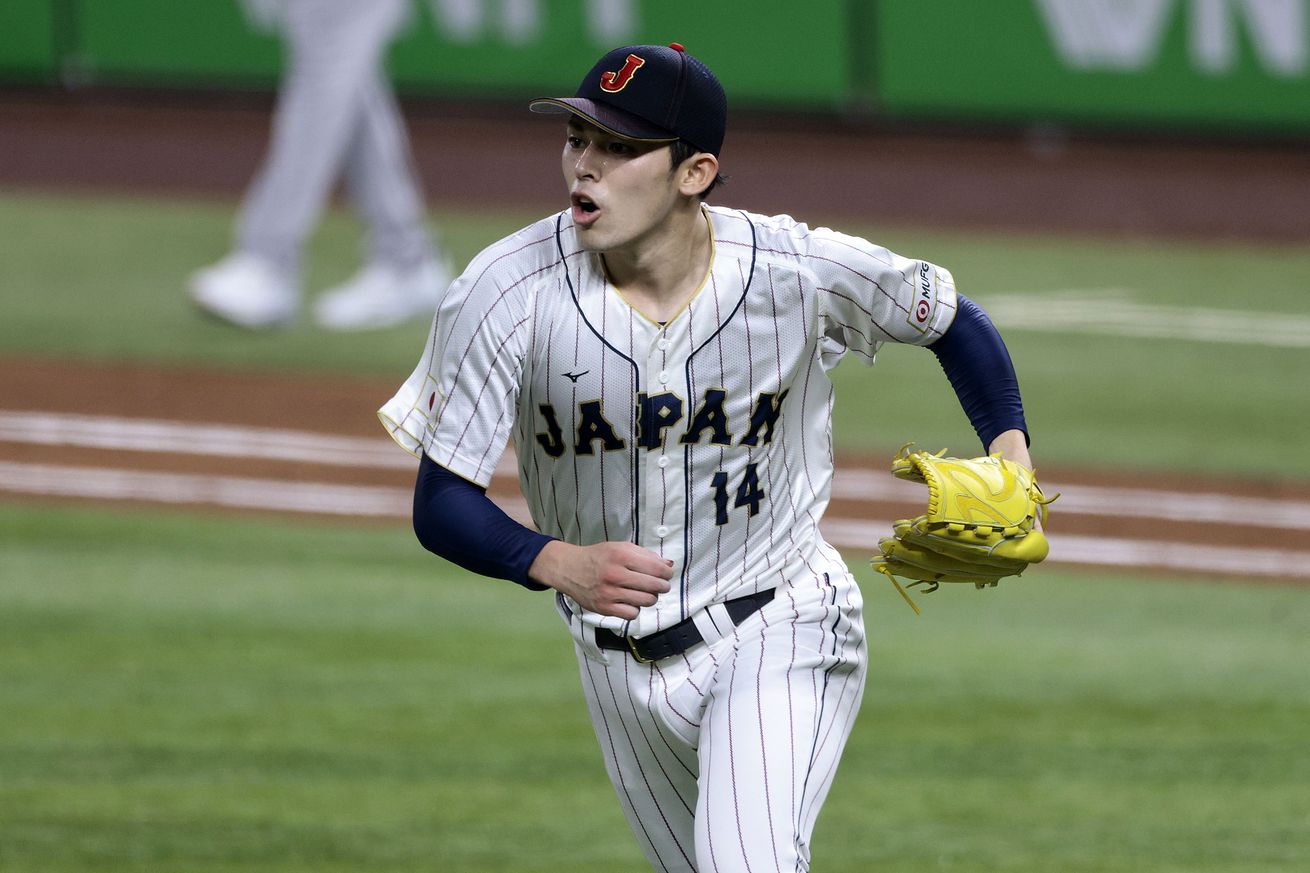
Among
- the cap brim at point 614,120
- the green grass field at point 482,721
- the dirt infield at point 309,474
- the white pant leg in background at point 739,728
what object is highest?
the cap brim at point 614,120

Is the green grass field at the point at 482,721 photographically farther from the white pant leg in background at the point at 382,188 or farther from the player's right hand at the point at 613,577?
the white pant leg in background at the point at 382,188

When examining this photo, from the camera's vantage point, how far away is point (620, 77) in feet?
12.8

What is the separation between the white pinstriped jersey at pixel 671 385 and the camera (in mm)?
3949

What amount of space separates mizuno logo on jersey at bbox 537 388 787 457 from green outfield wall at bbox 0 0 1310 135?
1189 cm

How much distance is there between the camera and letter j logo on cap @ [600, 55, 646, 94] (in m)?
3.88

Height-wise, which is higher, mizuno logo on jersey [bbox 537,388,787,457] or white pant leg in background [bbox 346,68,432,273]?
mizuno logo on jersey [bbox 537,388,787,457]

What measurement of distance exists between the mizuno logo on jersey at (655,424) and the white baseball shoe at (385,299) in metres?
7.70

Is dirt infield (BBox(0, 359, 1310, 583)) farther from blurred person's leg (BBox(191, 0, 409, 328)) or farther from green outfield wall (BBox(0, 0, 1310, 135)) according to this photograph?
green outfield wall (BBox(0, 0, 1310, 135))

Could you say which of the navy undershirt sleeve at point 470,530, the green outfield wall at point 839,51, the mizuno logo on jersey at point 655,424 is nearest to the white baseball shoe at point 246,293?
the green outfield wall at point 839,51

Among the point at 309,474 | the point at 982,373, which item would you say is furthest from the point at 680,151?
the point at 309,474

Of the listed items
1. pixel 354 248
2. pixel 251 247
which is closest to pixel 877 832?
pixel 251 247

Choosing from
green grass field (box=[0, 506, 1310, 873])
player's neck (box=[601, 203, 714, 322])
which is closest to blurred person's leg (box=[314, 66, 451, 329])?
green grass field (box=[0, 506, 1310, 873])

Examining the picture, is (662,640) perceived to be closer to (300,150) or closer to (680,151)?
(680,151)

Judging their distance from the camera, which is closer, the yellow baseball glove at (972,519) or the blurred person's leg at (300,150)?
the yellow baseball glove at (972,519)
